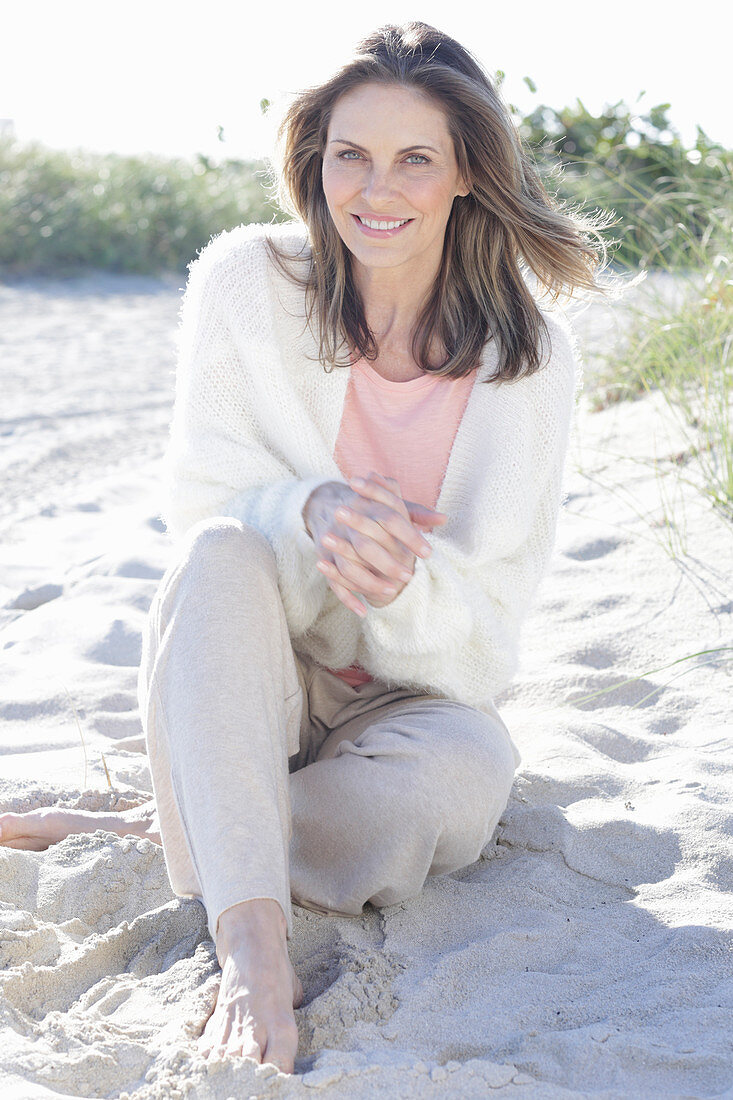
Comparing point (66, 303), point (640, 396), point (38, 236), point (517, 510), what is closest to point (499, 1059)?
point (517, 510)

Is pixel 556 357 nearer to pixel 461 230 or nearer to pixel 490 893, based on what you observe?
pixel 461 230

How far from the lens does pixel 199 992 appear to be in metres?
1.54

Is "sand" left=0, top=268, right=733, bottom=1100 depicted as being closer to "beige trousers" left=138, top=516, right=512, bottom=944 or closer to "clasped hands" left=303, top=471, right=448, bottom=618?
"beige trousers" left=138, top=516, right=512, bottom=944

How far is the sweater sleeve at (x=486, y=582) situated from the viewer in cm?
186

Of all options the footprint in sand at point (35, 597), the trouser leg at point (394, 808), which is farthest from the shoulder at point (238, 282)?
the footprint in sand at point (35, 597)

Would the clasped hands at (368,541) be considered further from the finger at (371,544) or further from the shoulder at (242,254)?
the shoulder at (242,254)

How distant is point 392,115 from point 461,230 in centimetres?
31

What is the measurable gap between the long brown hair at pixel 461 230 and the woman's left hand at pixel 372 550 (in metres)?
0.45

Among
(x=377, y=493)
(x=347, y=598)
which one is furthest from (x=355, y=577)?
(x=377, y=493)

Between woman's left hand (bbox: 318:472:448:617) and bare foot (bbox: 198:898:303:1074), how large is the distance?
499 mm

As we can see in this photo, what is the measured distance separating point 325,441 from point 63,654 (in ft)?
3.55

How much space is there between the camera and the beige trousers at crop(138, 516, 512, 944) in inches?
61.5

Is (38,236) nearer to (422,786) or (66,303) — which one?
(66,303)

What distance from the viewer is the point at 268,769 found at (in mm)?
1602
